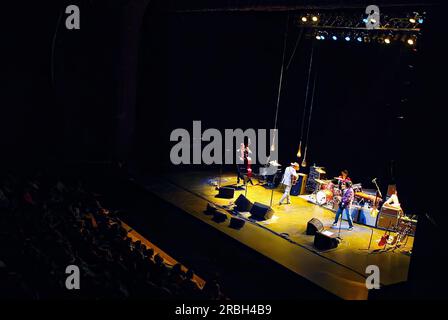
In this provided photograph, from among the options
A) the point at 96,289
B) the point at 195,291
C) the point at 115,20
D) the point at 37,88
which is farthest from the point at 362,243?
the point at 37,88

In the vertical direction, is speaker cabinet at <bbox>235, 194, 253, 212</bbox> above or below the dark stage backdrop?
below

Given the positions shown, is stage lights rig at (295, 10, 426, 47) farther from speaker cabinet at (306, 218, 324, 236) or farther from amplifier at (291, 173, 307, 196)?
speaker cabinet at (306, 218, 324, 236)

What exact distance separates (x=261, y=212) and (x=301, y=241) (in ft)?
4.24

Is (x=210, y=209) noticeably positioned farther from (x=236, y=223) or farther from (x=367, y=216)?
(x=367, y=216)

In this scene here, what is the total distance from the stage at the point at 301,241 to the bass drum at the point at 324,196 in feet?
0.57

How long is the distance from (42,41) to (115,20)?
1871 mm

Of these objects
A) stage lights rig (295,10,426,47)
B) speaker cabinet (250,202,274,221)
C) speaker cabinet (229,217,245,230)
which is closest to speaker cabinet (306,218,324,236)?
speaker cabinet (250,202,274,221)

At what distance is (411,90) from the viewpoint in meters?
6.66

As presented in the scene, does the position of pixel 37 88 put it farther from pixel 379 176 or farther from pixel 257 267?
pixel 379 176

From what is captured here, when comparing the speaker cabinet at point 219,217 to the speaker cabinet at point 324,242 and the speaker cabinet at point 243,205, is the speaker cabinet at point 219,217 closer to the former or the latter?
the speaker cabinet at point 243,205

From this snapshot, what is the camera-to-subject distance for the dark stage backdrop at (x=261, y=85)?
12547mm

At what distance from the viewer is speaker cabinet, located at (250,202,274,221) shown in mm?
10438

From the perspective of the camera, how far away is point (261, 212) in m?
10.5

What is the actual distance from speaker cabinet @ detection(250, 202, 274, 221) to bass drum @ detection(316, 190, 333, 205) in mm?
1870
